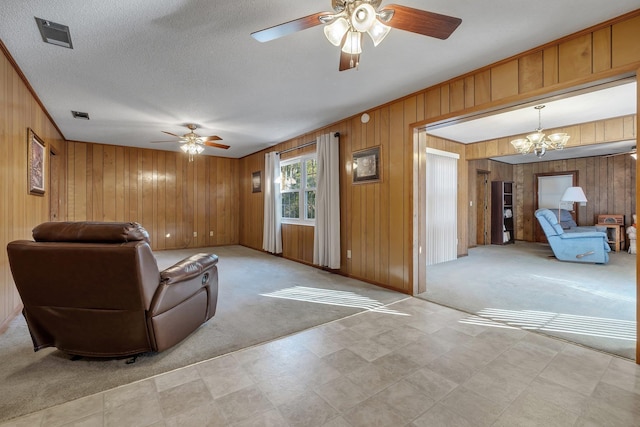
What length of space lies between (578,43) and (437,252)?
12.8 ft

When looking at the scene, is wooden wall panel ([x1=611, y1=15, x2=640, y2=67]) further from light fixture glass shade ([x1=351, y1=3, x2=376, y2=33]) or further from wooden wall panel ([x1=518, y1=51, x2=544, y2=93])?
light fixture glass shade ([x1=351, y1=3, x2=376, y2=33])

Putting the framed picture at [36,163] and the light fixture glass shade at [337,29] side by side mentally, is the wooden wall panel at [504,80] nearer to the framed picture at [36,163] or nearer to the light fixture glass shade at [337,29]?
the light fixture glass shade at [337,29]

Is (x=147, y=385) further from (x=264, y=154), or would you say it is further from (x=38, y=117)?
(x=264, y=154)

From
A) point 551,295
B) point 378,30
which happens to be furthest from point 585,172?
point 378,30

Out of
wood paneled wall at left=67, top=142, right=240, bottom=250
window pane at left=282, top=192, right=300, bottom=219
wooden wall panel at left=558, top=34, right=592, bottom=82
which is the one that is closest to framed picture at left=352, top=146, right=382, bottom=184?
window pane at left=282, top=192, right=300, bottom=219

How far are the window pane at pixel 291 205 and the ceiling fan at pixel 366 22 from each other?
4158 millimetres

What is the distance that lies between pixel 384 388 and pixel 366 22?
2130mm

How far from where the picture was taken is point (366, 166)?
13.3 feet

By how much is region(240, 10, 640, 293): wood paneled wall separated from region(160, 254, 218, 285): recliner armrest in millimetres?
2227

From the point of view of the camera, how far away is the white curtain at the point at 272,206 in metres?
6.00

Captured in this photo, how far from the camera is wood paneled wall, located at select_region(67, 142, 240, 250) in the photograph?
6.03 metres

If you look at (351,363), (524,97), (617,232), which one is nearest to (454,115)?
(524,97)

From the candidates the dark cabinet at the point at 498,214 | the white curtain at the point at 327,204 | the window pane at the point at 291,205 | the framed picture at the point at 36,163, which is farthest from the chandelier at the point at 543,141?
the framed picture at the point at 36,163

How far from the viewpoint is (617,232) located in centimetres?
660
